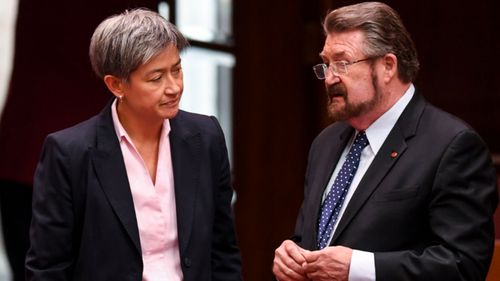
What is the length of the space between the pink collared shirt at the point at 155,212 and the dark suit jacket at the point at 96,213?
0.08ft

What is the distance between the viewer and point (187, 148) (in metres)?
2.88

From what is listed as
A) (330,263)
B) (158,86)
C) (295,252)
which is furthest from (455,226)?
(158,86)

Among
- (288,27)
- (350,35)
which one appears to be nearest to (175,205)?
(350,35)

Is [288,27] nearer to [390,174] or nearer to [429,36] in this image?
[429,36]

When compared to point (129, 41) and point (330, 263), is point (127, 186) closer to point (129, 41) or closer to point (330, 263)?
point (129, 41)

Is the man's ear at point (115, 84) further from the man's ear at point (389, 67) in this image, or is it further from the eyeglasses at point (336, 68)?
the man's ear at point (389, 67)

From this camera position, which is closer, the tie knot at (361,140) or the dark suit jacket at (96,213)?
the dark suit jacket at (96,213)

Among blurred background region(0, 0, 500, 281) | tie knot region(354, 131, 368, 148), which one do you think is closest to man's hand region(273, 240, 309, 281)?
tie knot region(354, 131, 368, 148)

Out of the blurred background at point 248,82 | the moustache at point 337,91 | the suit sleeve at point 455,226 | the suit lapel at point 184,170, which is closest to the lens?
the suit sleeve at point 455,226

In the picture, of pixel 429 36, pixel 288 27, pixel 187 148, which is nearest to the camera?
pixel 187 148

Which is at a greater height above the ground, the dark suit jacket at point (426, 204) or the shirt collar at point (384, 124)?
the shirt collar at point (384, 124)

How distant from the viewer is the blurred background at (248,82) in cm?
405

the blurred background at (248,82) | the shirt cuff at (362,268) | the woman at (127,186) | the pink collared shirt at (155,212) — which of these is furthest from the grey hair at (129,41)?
the blurred background at (248,82)

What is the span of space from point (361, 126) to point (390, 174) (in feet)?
0.69
